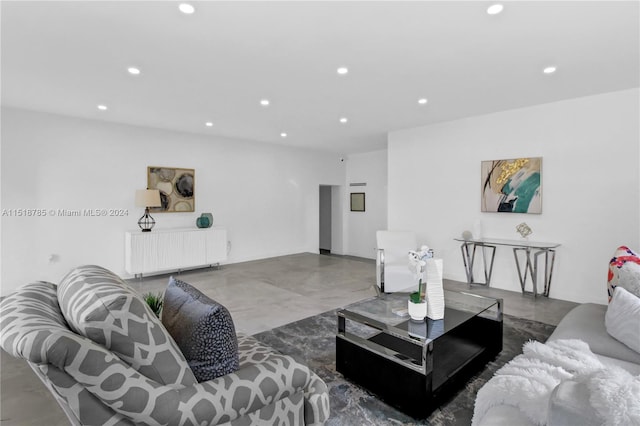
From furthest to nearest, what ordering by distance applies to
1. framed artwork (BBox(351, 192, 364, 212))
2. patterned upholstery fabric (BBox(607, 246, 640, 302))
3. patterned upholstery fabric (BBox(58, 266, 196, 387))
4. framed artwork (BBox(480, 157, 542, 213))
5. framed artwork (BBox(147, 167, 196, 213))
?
framed artwork (BBox(351, 192, 364, 212))
framed artwork (BBox(147, 167, 196, 213))
framed artwork (BBox(480, 157, 542, 213))
patterned upholstery fabric (BBox(607, 246, 640, 302))
patterned upholstery fabric (BBox(58, 266, 196, 387))

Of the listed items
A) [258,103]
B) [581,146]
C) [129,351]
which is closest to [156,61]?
[258,103]

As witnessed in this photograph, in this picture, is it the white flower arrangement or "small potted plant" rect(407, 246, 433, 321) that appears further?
the white flower arrangement

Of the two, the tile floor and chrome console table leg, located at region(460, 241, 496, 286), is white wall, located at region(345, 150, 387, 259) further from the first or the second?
chrome console table leg, located at region(460, 241, 496, 286)

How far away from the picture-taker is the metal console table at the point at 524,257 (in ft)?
14.1

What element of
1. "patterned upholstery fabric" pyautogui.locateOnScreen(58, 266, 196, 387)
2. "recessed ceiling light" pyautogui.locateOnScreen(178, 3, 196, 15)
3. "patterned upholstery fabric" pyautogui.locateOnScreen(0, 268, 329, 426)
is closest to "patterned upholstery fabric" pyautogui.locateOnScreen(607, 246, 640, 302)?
"patterned upholstery fabric" pyautogui.locateOnScreen(0, 268, 329, 426)

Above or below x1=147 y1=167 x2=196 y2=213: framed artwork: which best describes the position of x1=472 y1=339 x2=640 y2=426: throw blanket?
below

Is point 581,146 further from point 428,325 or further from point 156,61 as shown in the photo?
point 156,61

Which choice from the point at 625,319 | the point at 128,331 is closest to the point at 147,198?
the point at 128,331

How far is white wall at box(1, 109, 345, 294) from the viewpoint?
460 cm

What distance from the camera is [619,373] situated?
96 cm

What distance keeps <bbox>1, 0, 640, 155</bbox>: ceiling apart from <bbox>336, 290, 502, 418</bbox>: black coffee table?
7.28ft

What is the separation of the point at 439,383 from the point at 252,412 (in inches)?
52.8

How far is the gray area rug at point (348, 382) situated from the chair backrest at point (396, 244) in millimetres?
1302

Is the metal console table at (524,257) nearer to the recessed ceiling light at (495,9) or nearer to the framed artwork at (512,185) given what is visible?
the framed artwork at (512,185)
